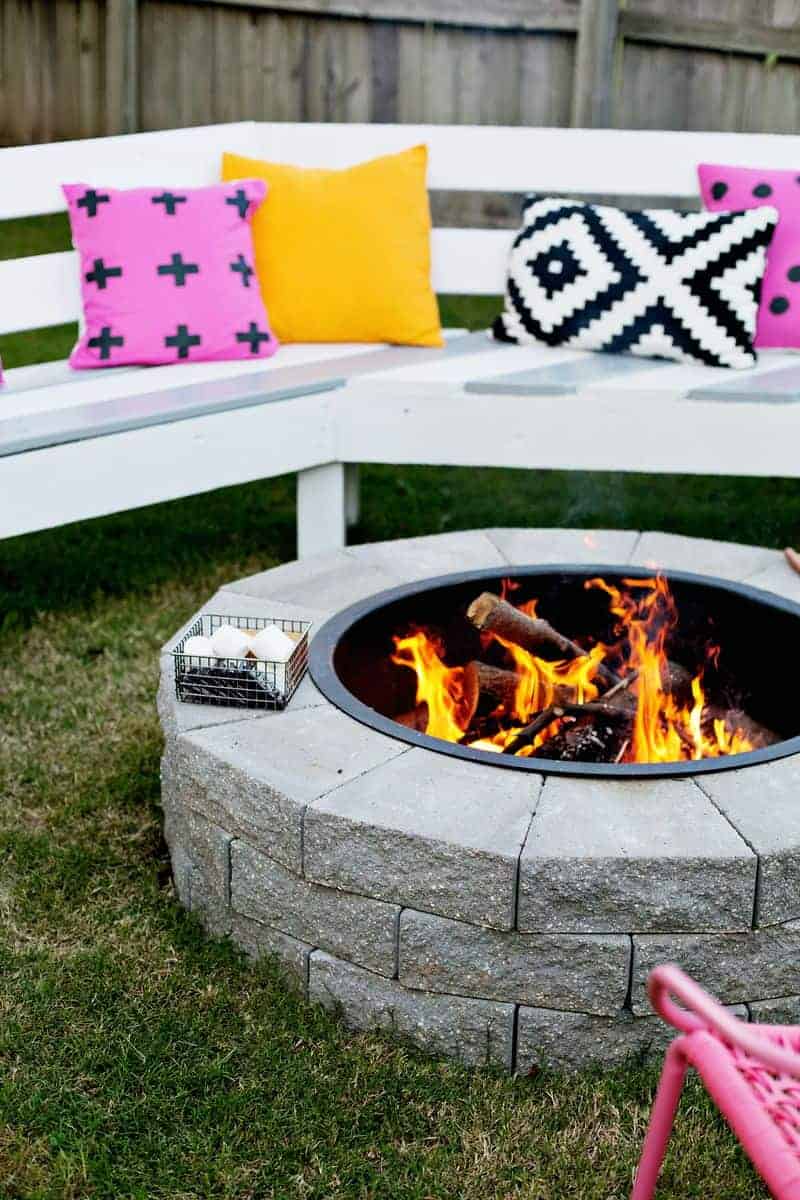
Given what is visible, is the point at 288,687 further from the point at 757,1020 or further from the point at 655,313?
the point at 655,313

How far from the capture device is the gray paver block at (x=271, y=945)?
2.18 m

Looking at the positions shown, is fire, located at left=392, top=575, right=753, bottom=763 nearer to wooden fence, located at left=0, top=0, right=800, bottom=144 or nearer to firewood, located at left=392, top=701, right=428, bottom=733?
firewood, located at left=392, top=701, right=428, bottom=733

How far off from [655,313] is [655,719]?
1532mm

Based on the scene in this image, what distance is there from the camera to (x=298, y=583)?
2.77 meters

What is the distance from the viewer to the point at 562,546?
9.54 ft

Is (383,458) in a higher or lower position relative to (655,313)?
lower

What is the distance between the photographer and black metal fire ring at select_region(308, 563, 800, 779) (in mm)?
2131

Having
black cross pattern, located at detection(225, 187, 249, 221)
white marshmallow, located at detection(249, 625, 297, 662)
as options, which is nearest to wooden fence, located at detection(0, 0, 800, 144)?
black cross pattern, located at detection(225, 187, 249, 221)

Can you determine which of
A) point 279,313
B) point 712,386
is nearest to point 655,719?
point 712,386

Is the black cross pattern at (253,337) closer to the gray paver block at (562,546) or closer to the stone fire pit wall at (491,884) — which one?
the gray paver block at (562,546)

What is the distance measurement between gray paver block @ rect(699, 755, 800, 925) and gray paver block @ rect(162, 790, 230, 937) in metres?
0.70

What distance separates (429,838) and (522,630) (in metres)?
0.58

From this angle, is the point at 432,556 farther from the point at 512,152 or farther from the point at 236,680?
the point at 512,152

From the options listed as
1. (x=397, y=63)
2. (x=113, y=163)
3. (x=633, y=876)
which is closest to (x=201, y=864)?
(x=633, y=876)
